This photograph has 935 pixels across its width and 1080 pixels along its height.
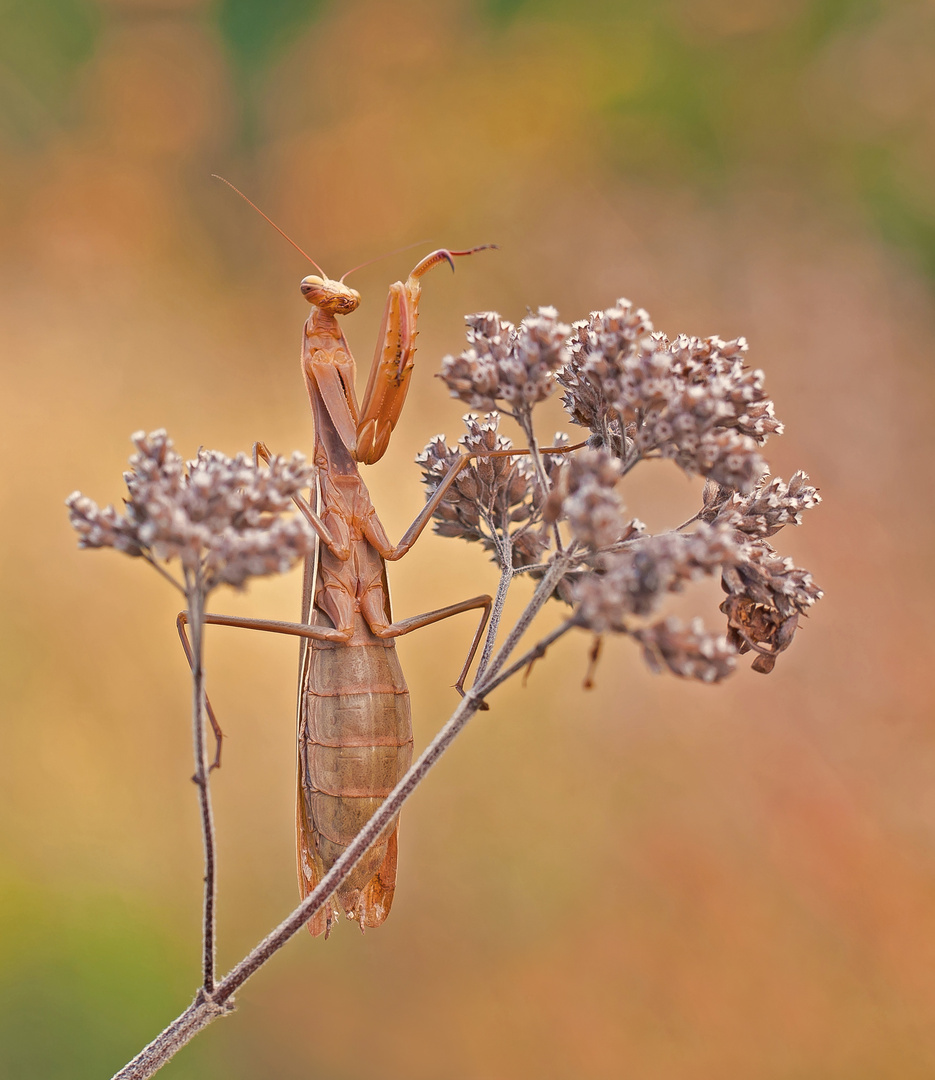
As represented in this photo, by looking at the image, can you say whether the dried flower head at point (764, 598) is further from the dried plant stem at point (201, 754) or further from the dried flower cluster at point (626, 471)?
the dried plant stem at point (201, 754)

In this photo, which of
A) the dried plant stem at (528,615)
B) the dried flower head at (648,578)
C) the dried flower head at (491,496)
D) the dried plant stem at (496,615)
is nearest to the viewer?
the dried flower head at (648,578)

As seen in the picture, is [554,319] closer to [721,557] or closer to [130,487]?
[721,557]

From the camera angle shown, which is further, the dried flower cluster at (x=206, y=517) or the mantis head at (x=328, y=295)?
the mantis head at (x=328, y=295)

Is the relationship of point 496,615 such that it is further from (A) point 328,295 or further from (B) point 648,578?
(A) point 328,295

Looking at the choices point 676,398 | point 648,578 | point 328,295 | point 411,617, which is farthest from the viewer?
point 328,295

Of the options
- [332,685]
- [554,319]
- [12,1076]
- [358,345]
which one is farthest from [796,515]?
[12,1076]

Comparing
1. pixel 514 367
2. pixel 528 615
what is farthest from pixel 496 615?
pixel 514 367

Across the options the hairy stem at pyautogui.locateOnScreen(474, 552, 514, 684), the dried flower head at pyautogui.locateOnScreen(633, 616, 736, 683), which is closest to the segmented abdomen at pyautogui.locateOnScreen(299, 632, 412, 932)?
the hairy stem at pyautogui.locateOnScreen(474, 552, 514, 684)

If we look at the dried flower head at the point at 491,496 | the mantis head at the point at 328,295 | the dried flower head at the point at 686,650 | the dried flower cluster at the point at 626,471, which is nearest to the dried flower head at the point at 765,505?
the dried flower cluster at the point at 626,471
